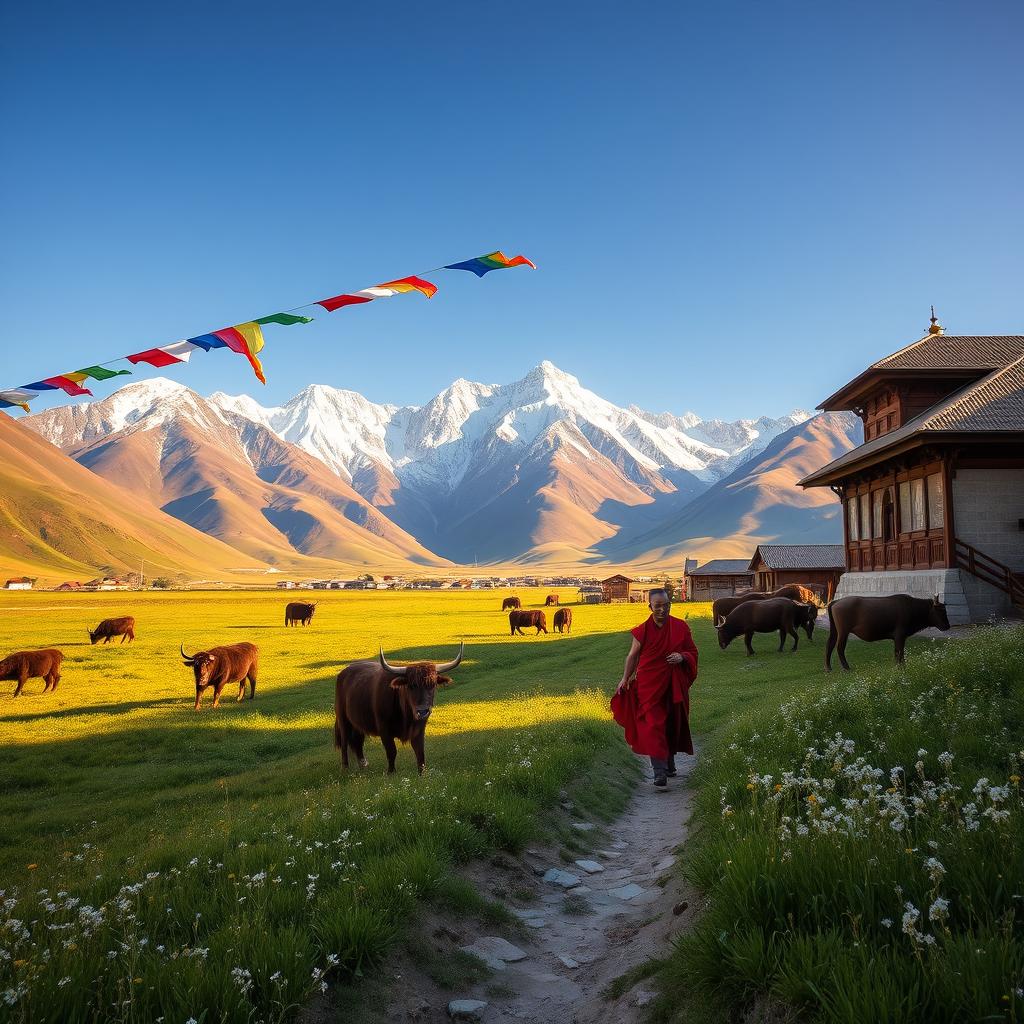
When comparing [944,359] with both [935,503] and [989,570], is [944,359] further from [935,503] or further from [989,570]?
[989,570]

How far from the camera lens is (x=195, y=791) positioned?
1267cm

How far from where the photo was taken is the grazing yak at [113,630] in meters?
40.7

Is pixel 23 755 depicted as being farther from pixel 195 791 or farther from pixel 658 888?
pixel 658 888

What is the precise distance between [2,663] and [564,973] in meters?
27.1

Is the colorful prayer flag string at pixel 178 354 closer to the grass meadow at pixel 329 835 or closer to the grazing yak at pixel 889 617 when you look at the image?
the grass meadow at pixel 329 835

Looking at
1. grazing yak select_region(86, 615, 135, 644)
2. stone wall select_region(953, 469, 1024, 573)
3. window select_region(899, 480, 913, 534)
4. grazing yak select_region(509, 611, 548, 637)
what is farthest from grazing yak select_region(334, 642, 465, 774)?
grazing yak select_region(509, 611, 548, 637)

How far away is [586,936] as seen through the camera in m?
6.34

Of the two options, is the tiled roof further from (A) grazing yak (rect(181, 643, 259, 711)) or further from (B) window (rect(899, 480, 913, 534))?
(A) grazing yak (rect(181, 643, 259, 711))

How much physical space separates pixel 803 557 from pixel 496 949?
73.4m

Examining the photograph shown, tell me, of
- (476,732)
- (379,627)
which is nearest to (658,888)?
(476,732)

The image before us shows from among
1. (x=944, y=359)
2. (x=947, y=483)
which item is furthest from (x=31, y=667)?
(x=944, y=359)

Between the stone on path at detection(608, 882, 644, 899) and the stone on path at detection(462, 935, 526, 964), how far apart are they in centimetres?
162

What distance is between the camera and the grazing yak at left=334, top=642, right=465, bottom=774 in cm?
1088

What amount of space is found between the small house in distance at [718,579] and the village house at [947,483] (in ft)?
191
